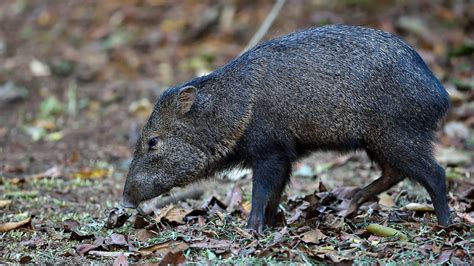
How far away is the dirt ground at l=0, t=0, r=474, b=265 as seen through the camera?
18.4ft

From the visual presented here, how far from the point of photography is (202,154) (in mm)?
6391

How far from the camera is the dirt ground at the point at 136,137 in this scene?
560cm

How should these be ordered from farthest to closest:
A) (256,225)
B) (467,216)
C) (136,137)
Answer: (136,137) < (467,216) < (256,225)

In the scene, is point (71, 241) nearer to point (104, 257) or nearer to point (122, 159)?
point (104, 257)

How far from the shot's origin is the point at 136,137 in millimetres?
10188

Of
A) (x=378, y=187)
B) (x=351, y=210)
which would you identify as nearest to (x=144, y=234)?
(x=351, y=210)

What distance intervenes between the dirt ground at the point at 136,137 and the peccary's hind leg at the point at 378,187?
0.12 m

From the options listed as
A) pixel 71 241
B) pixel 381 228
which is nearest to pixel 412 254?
pixel 381 228

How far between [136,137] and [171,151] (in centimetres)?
382

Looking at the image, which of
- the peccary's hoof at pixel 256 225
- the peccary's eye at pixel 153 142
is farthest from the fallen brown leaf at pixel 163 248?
the peccary's eye at pixel 153 142

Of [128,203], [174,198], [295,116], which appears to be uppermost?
[295,116]

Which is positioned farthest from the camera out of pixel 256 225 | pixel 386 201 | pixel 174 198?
pixel 174 198

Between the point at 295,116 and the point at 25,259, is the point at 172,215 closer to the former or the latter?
the point at 295,116

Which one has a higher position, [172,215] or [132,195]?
[132,195]
